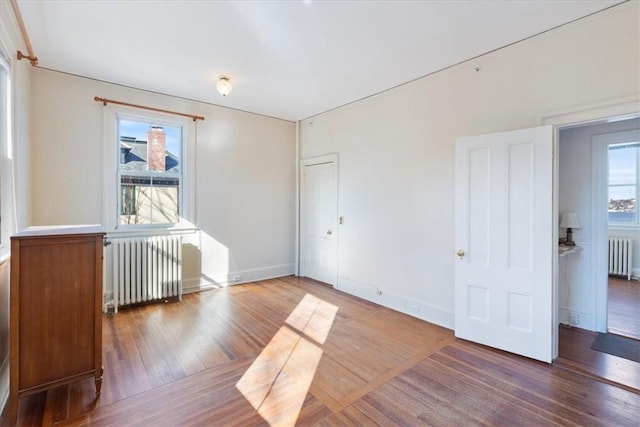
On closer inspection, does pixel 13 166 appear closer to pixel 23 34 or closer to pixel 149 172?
pixel 23 34

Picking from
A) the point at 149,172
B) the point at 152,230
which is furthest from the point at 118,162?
the point at 152,230

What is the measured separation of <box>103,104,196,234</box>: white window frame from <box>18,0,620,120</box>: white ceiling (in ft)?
1.40

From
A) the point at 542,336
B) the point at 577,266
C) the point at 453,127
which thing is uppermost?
the point at 453,127

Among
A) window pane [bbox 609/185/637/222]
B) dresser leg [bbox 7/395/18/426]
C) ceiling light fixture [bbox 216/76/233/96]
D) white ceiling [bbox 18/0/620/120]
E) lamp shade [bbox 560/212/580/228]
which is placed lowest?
dresser leg [bbox 7/395/18/426]

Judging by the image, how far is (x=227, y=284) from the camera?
5.08 m

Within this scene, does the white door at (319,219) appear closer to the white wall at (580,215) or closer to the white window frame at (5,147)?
the white wall at (580,215)

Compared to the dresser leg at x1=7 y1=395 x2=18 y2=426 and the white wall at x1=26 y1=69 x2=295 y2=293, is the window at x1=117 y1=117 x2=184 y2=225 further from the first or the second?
the dresser leg at x1=7 y1=395 x2=18 y2=426

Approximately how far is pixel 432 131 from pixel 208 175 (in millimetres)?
3377

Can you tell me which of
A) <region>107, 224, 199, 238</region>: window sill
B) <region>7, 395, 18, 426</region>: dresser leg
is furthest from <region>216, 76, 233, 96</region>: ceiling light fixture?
<region>7, 395, 18, 426</region>: dresser leg

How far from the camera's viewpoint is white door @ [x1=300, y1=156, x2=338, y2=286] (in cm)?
510

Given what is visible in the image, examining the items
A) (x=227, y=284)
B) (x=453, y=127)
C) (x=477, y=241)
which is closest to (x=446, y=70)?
(x=453, y=127)

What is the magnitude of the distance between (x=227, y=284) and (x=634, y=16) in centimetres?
554

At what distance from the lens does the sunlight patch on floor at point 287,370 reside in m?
2.07

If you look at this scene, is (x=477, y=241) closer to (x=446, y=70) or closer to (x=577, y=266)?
(x=577, y=266)
